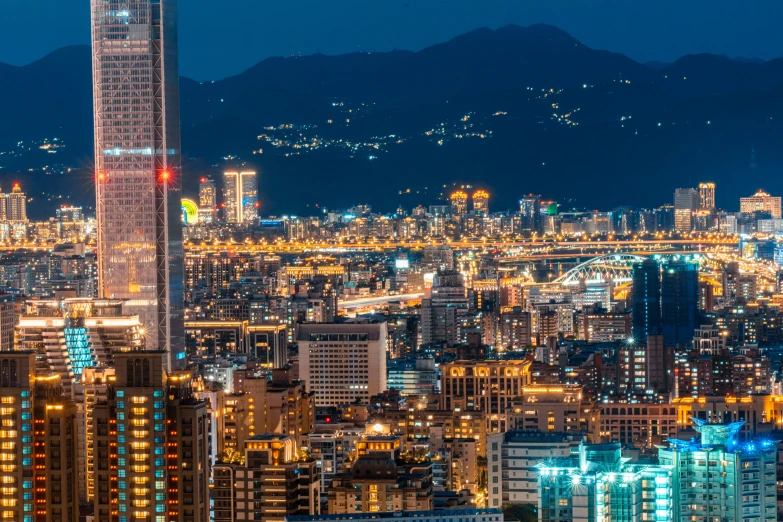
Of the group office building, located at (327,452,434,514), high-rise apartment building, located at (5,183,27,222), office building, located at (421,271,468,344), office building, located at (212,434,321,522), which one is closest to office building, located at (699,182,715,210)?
high-rise apartment building, located at (5,183,27,222)

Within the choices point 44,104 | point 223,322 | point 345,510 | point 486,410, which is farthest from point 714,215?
point 345,510

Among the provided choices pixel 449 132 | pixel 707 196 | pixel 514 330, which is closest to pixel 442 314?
pixel 514 330

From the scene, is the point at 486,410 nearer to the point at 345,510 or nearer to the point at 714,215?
the point at 345,510

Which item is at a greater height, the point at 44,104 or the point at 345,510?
the point at 44,104

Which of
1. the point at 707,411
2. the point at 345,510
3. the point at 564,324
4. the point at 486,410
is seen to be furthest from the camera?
the point at 564,324

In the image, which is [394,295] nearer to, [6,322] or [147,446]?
[6,322]

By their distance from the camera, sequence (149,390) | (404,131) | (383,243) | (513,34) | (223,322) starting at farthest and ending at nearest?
(513,34)
(404,131)
(383,243)
(223,322)
(149,390)
